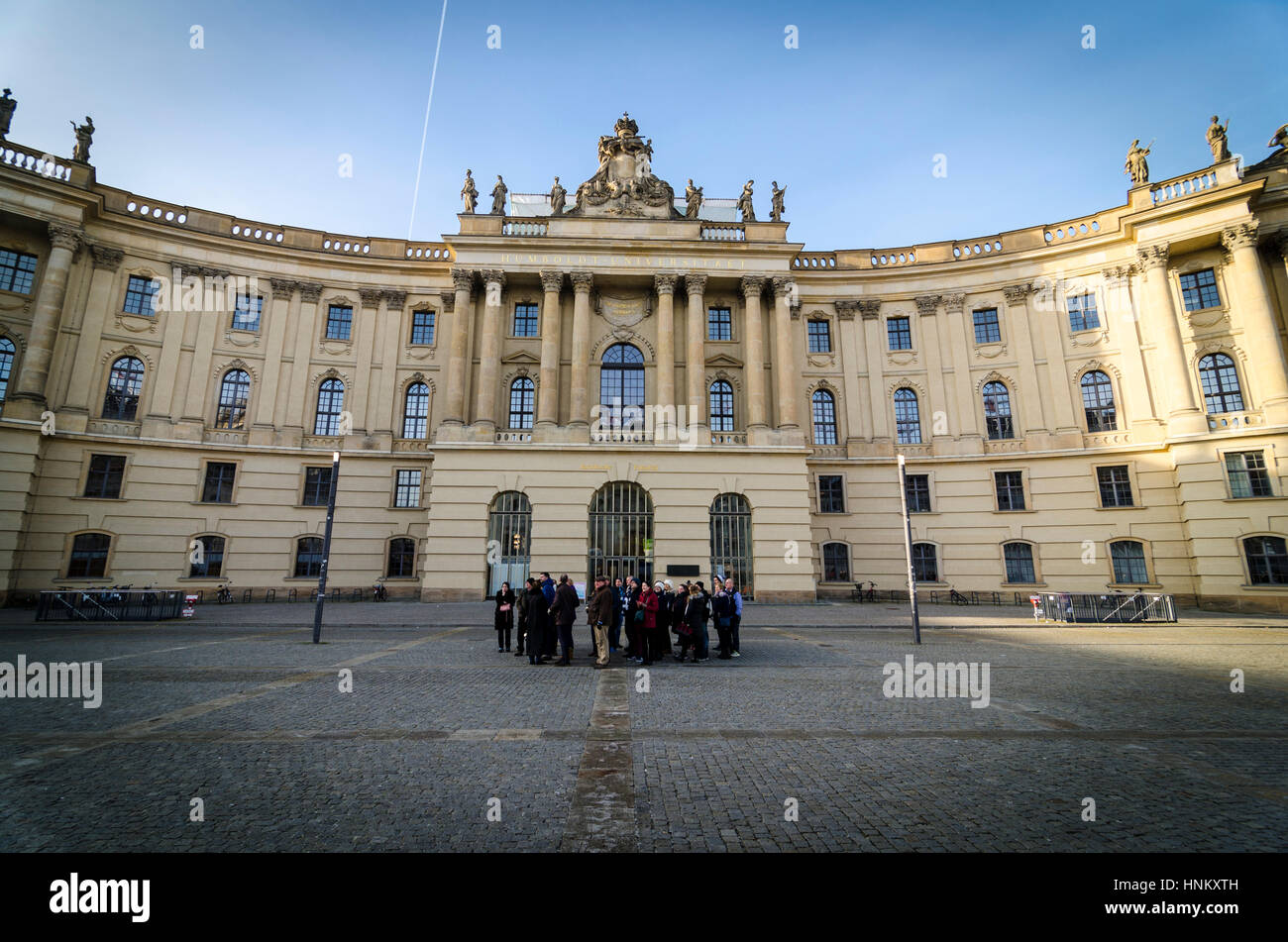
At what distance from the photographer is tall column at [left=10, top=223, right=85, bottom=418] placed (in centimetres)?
2455

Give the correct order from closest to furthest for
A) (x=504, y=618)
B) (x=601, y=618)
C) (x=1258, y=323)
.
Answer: (x=601, y=618), (x=504, y=618), (x=1258, y=323)

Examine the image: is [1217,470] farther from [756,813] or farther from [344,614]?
[344,614]

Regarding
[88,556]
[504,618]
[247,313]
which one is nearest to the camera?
[504,618]

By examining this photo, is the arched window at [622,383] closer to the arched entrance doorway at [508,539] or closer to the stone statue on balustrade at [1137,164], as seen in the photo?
the arched entrance doorway at [508,539]

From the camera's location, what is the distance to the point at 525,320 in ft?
101

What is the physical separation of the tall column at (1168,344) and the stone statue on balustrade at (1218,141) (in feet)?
15.5

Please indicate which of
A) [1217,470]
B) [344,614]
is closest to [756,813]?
[344,614]

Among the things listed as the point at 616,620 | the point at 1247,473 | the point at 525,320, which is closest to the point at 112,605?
the point at 616,620

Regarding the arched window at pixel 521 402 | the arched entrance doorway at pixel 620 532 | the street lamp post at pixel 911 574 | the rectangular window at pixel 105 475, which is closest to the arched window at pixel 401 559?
the arched window at pixel 521 402

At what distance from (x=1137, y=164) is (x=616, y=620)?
3630 cm

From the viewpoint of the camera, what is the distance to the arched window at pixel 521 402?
97.7 feet

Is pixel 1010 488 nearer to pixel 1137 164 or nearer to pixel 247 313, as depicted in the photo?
pixel 1137 164

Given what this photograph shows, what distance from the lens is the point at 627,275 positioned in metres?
29.1
